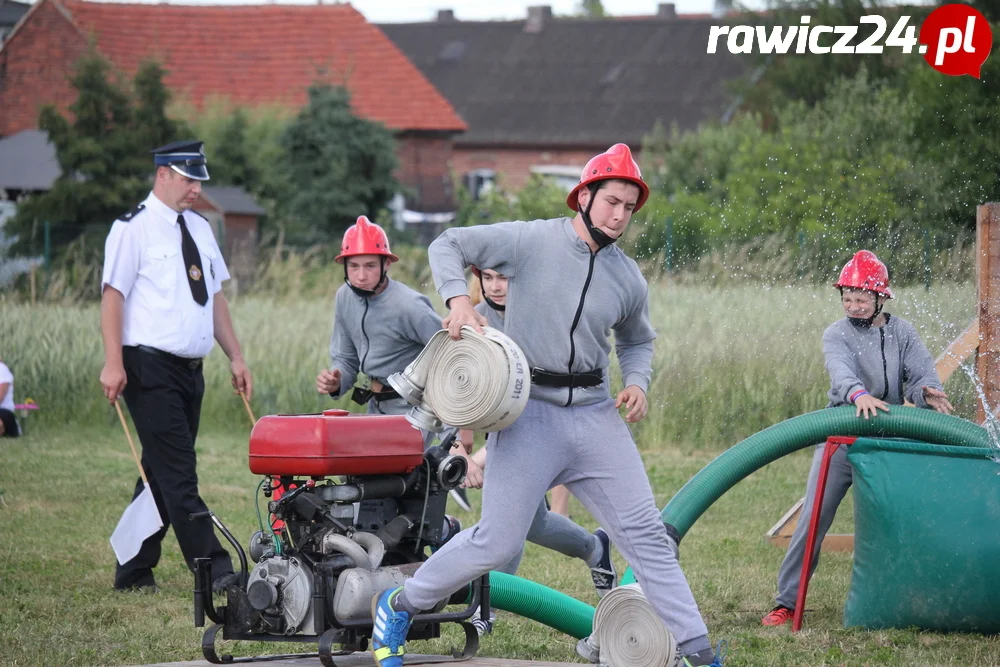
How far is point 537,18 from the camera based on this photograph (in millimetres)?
59031

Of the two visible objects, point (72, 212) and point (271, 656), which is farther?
point (72, 212)

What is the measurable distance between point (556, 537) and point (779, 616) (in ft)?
4.29

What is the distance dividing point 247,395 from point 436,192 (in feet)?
125

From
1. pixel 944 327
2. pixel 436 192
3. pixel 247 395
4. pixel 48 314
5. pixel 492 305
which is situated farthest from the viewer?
pixel 436 192

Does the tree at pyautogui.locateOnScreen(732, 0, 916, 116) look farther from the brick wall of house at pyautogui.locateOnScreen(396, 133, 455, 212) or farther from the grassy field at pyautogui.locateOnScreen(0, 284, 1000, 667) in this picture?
the grassy field at pyautogui.locateOnScreen(0, 284, 1000, 667)

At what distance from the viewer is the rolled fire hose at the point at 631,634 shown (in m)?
→ 5.57

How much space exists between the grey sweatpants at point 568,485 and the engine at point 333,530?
294mm

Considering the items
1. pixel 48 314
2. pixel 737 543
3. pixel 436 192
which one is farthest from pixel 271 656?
pixel 436 192

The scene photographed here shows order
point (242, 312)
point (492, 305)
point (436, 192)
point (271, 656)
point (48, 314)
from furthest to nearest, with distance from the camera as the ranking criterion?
point (436, 192), point (242, 312), point (48, 314), point (492, 305), point (271, 656)

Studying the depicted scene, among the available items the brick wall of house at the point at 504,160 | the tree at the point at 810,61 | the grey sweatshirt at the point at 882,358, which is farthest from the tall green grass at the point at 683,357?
the brick wall of house at the point at 504,160

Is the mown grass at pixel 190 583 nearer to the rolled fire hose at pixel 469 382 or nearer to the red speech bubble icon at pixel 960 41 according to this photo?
the rolled fire hose at pixel 469 382

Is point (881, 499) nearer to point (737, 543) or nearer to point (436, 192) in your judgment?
point (737, 543)

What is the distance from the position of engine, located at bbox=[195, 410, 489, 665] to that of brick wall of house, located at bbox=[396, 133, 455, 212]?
39.6m

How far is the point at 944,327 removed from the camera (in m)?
11.7
